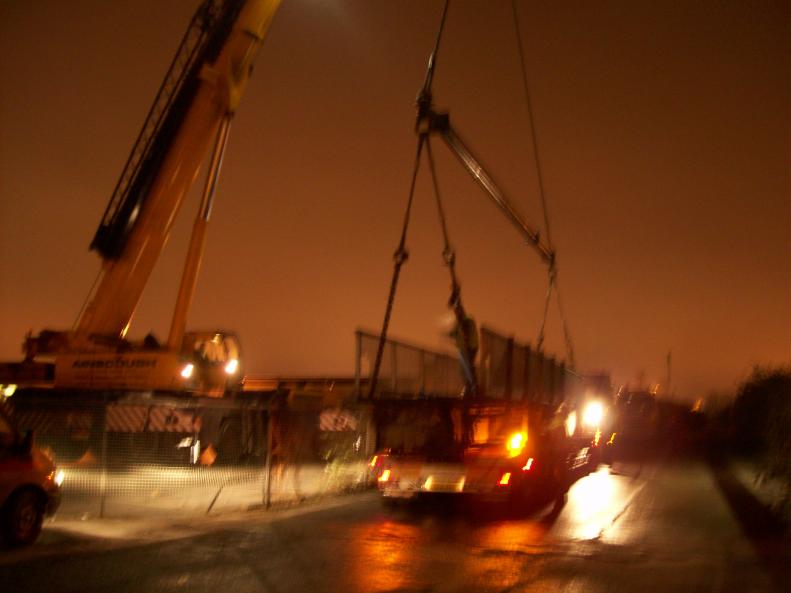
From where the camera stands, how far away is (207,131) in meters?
18.2

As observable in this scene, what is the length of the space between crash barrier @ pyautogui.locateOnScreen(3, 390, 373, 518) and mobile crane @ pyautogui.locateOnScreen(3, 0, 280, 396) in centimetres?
132

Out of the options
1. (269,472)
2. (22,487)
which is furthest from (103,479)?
(22,487)

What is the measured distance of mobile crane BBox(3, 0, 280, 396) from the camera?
58.5 ft

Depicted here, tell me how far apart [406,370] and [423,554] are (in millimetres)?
7201

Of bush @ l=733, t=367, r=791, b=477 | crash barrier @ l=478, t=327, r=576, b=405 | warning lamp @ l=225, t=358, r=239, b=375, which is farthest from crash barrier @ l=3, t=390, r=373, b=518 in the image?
bush @ l=733, t=367, r=791, b=477

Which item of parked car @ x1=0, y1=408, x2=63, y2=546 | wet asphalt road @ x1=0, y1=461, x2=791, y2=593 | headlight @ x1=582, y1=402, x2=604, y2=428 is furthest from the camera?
headlight @ x1=582, y1=402, x2=604, y2=428

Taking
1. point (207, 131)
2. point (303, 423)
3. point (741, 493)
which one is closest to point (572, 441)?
point (741, 493)

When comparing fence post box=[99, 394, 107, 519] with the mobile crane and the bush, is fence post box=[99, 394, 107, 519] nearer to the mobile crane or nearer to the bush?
the mobile crane

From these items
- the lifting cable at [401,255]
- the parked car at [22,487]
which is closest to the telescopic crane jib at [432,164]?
the lifting cable at [401,255]

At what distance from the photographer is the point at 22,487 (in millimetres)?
10016

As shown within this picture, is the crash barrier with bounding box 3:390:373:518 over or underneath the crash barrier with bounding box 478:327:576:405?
underneath

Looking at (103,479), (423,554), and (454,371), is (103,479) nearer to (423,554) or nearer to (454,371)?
(423,554)

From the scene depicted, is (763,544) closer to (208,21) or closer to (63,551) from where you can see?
(63,551)

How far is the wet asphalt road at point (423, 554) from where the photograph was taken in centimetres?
818
